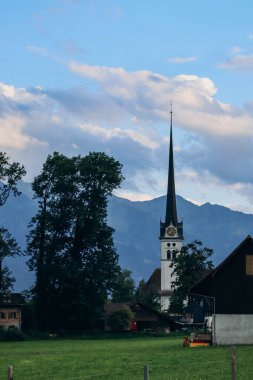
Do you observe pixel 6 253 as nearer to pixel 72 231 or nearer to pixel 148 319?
pixel 72 231

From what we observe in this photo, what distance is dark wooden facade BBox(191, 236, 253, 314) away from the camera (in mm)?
64625

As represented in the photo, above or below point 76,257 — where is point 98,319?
below

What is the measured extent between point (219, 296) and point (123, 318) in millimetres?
44183

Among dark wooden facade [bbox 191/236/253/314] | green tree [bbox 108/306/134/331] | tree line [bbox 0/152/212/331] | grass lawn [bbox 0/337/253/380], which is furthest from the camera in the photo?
green tree [bbox 108/306/134/331]

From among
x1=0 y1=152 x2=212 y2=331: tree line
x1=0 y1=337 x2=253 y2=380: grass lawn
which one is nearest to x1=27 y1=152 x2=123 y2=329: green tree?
x1=0 y1=152 x2=212 y2=331: tree line

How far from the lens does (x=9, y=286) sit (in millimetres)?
94812

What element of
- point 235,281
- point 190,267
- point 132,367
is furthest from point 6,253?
point 132,367

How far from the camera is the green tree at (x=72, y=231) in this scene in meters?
98.0

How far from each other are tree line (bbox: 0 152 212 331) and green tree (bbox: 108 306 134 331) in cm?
635

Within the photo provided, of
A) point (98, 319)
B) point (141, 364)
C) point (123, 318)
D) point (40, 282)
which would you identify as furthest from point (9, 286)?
point (141, 364)

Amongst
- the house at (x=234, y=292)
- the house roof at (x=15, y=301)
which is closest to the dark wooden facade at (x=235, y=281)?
the house at (x=234, y=292)

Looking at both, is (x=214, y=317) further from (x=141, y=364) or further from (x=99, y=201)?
(x=99, y=201)

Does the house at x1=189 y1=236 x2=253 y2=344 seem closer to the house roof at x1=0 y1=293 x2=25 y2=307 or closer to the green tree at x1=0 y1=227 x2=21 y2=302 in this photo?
the green tree at x1=0 y1=227 x2=21 y2=302

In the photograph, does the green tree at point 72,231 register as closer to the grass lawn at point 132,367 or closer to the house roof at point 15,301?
the house roof at point 15,301
